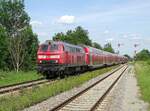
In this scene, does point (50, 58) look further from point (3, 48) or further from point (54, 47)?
point (3, 48)

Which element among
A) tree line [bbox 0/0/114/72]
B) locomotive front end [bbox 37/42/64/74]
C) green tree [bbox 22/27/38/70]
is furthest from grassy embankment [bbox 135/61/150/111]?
green tree [bbox 22/27/38/70]

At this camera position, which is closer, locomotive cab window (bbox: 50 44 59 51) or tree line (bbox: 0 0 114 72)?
locomotive cab window (bbox: 50 44 59 51)

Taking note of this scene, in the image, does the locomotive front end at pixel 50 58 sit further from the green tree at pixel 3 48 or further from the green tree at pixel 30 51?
the green tree at pixel 30 51

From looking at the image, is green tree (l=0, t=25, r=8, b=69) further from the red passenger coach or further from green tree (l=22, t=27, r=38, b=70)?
the red passenger coach

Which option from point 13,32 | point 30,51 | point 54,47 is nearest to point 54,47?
point 54,47

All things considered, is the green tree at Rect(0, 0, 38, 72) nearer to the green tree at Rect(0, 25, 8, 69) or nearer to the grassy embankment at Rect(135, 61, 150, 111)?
the green tree at Rect(0, 25, 8, 69)

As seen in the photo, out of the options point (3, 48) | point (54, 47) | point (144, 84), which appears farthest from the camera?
point (3, 48)

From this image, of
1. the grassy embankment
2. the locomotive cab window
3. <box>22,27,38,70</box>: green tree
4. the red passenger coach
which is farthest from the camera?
<box>22,27,38,70</box>: green tree

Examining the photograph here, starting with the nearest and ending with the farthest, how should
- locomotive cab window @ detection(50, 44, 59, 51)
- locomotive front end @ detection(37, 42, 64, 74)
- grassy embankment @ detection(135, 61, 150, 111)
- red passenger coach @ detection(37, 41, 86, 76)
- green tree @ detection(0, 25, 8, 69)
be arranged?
grassy embankment @ detection(135, 61, 150, 111), locomotive front end @ detection(37, 42, 64, 74), red passenger coach @ detection(37, 41, 86, 76), locomotive cab window @ detection(50, 44, 59, 51), green tree @ detection(0, 25, 8, 69)

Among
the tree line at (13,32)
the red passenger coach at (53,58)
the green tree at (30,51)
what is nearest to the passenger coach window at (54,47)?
the red passenger coach at (53,58)

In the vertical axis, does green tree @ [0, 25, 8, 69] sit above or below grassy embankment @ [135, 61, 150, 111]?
above

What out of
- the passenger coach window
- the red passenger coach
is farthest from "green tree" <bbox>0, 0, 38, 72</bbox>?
the passenger coach window

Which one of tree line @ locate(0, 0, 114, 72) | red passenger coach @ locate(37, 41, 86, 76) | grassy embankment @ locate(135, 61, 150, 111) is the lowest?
grassy embankment @ locate(135, 61, 150, 111)

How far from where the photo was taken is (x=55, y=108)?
14.4m
